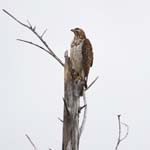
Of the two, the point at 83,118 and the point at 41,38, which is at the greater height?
the point at 41,38

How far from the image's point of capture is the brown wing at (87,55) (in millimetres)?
6207

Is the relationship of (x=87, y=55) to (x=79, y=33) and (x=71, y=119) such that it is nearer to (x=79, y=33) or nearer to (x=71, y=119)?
(x=79, y=33)

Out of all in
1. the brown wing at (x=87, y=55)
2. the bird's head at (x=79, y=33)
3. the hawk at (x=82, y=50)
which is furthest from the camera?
the bird's head at (x=79, y=33)

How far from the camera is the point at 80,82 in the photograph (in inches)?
186

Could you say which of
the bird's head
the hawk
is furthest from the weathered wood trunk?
the bird's head

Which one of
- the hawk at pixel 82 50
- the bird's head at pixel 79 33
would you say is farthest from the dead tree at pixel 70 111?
the bird's head at pixel 79 33

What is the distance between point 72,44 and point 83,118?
223 cm

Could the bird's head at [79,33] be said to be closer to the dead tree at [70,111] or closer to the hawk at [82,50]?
the hawk at [82,50]

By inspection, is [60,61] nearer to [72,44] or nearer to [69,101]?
[69,101]

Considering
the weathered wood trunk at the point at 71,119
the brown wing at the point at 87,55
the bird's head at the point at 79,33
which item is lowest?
the weathered wood trunk at the point at 71,119

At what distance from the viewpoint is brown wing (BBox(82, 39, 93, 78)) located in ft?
20.4

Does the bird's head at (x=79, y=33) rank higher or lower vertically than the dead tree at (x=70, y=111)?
higher

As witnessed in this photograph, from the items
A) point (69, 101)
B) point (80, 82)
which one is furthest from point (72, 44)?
point (69, 101)

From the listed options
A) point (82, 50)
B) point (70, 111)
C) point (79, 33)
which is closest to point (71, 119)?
point (70, 111)
